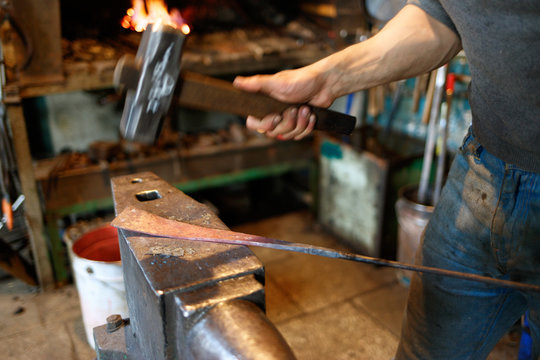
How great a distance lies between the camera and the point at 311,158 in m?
3.70

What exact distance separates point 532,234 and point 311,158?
8.03 feet

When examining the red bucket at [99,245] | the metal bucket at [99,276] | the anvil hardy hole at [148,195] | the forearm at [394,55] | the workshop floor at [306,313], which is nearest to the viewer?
the forearm at [394,55]

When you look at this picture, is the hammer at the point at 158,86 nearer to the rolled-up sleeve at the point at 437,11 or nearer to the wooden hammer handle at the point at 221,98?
the wooden hammer handle at the point at 221,98

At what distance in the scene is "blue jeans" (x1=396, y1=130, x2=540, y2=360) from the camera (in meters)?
1.31

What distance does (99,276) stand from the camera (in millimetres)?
2133

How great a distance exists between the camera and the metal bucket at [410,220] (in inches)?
106

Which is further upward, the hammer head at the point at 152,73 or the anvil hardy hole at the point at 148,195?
the hammer head at the point at 152,73

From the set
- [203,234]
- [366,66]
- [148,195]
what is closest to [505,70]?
[366,66]

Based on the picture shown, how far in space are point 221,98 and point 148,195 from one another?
19.7 inches

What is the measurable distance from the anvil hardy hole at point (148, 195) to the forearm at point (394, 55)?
635 mm

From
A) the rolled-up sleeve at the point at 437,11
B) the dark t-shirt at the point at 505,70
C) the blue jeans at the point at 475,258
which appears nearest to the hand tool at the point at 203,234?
the blue jeans at the point at 475,258

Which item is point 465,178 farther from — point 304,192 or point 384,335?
point 304,192

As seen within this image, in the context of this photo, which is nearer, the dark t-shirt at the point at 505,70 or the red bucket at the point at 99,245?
the dark t-shirt at the point at 505,70

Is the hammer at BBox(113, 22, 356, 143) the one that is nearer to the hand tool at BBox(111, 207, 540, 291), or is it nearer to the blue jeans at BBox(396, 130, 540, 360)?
the hand tool at BBox(111, 207, 540, 291)
